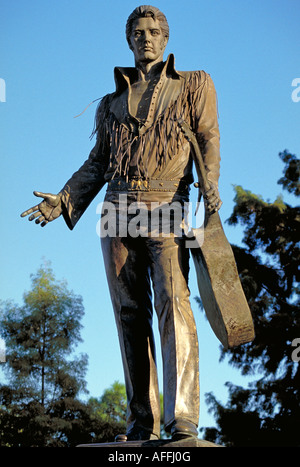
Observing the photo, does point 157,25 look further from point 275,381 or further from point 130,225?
point 275,381

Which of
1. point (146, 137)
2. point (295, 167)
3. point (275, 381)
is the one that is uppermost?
point (295, 167)

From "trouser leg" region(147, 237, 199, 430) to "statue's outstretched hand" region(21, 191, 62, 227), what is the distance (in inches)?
29.4

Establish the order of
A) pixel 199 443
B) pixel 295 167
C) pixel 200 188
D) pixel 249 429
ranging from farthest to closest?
pixel 295 167 → pixel 249 429 → pixel 200 188 → pixel 199 443

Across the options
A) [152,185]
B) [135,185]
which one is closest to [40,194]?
[135,185]

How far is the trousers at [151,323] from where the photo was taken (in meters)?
4.71

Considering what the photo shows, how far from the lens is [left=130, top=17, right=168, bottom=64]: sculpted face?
537 cm

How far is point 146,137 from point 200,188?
0.53 meters

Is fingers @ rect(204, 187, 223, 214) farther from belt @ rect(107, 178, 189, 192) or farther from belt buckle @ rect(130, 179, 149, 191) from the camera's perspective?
belt buckle @ rect(130, 179, 149, 191)

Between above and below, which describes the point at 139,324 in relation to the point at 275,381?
below

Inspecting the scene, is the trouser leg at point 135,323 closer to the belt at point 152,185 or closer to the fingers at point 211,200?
the belt at point 152,185

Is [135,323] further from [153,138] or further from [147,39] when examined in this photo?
[147,39]

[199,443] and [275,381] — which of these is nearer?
[199,443]
